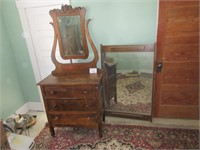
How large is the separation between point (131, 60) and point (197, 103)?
1.10m

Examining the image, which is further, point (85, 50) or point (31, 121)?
point (31, 121)

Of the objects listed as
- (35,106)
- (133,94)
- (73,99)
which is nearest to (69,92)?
(73,99)

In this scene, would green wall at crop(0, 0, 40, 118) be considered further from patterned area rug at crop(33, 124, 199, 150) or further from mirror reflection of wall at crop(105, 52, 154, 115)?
mirror reflection of wall at crop(105, 52, 154, 115)

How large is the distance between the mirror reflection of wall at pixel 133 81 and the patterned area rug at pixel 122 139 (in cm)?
32

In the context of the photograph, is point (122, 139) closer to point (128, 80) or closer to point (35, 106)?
point (128, 80)

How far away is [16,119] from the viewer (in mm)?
2256

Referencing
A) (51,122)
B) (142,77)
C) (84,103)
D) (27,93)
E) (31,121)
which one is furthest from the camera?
(27,93)

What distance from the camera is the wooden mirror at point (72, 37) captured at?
6.15 ft

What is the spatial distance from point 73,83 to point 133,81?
0.93 m

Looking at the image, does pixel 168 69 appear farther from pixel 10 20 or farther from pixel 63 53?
pixel 10 20

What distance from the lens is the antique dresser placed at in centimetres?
181

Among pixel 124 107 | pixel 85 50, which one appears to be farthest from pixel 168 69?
pixel 85 50

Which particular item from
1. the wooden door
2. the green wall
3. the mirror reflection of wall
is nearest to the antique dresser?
the mirror reflection of wall

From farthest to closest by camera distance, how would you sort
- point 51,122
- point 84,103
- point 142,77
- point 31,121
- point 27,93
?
point 27,93
point 31,121
point 142,77
point 51,122
point 84,103
